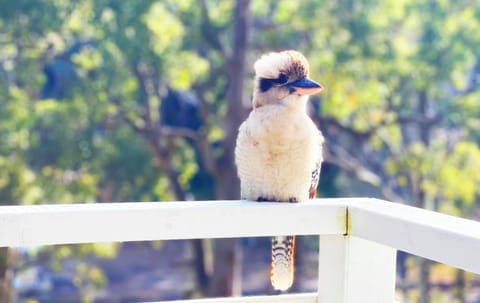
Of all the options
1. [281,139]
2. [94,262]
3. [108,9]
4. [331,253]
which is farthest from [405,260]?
[331,253]

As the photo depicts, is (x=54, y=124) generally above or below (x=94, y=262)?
above

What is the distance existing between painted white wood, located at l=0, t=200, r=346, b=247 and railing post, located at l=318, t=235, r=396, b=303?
4 centimetres

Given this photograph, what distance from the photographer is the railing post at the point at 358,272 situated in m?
1.36

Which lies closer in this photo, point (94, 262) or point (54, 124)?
point (54, 124)

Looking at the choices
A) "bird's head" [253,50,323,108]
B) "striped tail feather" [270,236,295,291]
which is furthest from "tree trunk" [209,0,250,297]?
"striped tail feather" [270,236,295,291]

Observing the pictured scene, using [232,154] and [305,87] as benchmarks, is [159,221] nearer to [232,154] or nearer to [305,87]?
[305,87]

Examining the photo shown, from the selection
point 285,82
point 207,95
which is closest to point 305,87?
point 285,82

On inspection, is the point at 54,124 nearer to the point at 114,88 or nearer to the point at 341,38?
the point at 114,88

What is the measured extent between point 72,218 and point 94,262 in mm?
11806

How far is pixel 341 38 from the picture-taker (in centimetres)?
756

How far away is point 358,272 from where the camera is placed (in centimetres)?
136

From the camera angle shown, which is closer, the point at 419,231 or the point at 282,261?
the point at 419,231

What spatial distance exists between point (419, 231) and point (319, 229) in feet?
0.74

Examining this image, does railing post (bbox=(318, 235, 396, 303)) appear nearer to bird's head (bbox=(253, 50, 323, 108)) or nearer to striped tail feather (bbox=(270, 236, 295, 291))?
striped tail feather (bbox=(270, 236, 295, 291))
